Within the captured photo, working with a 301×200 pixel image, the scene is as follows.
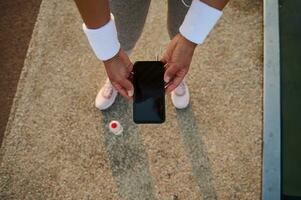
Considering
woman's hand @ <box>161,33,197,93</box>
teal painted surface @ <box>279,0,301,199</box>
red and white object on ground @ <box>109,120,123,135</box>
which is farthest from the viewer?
red and white object on ground @ <box>109,120,123,135</box>

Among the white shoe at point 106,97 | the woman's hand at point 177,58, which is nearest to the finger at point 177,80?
the woman's hand at point 177,58

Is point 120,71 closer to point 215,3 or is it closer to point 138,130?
point 215,3

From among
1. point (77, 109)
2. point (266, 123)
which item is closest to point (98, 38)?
point (77, 109)

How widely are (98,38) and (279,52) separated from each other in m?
0.76

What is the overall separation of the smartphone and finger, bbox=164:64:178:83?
1 cm

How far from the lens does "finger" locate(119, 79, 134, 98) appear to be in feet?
2.89

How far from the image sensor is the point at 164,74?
2.97ft

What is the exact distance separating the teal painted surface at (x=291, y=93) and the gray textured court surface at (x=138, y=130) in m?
0.08

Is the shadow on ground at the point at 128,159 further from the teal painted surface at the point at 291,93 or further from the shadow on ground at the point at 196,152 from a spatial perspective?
the teal painted surface at the point at 291,93

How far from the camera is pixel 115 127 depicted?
3.99 ft

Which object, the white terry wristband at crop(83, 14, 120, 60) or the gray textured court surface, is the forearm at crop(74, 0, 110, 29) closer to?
the white terry wristband at crop(83, 14, 120, 60)

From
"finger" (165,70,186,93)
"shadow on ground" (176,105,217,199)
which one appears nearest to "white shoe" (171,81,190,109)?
"shadow on ground" (176,105,217,199)

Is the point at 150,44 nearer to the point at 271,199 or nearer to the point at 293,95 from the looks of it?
the point at 293,95

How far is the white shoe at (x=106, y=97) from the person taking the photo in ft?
4.13
